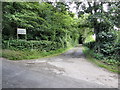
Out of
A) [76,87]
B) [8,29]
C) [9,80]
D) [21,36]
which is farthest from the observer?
[21,36]

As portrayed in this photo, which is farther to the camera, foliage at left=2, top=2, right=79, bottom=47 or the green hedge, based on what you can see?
foliage at left=2, top=2, right=79, bottom=47

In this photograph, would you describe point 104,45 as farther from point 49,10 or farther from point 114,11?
point 49,10

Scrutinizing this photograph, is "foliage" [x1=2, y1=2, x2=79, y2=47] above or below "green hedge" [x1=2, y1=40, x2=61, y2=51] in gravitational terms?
above

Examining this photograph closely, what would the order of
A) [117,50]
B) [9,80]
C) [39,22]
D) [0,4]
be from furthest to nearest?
[39,22], [0,4], [117,50], [9,80]

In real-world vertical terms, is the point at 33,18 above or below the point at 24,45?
above

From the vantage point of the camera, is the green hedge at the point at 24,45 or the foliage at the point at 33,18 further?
the foliage at the point at 33,18

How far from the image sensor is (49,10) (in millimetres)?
9211

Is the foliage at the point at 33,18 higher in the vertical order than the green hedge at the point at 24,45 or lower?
higher

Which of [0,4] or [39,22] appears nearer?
[0,4]

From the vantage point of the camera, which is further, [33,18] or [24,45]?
[33,18]

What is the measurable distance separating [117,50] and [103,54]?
3.43 feet

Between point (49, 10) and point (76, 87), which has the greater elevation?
point (49, 10)

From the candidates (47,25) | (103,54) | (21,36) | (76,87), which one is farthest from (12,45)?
(103,54)

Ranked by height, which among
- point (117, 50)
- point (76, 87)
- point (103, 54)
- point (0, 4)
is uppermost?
point (0, 4)
